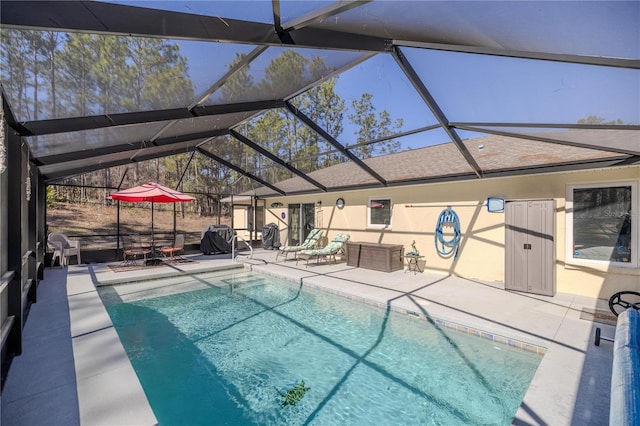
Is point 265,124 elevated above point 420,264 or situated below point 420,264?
above

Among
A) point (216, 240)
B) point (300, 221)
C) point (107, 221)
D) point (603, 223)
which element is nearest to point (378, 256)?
point (603, 223)

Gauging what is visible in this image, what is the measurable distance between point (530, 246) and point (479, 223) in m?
1.33

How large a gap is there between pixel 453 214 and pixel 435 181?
101 cm

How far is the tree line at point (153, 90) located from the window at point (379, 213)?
89.5 inches

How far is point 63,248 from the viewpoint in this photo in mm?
8617

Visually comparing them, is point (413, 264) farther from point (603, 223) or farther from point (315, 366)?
point (315, 366)

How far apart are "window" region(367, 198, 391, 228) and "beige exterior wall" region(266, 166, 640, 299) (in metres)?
Answer: 0.19

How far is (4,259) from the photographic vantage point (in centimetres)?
313

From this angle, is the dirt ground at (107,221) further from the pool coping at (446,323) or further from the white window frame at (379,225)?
the pool coping at (446,323)

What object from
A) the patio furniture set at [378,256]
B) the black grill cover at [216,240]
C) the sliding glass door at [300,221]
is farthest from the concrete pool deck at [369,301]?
the sliding glass door at [300,221]

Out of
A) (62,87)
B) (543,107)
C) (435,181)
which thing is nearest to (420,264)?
(435,181)

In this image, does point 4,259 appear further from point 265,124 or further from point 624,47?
point 624,47

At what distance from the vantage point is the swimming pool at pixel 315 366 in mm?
2816

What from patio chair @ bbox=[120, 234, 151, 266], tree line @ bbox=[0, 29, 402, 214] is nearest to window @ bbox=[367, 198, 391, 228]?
tree line @ bbox=[0, 29, 402, 214]
